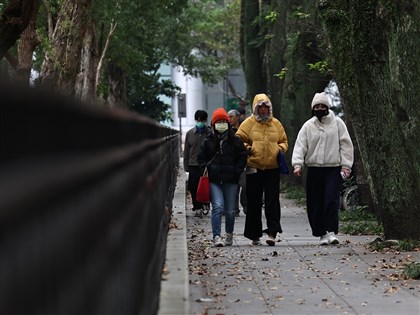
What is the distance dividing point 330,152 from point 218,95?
3454 inches

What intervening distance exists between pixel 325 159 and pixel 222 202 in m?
1.42

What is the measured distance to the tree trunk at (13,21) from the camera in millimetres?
16531

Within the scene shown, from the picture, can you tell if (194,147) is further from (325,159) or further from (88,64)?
(88,64)

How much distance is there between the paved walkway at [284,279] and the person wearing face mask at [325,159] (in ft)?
1.23

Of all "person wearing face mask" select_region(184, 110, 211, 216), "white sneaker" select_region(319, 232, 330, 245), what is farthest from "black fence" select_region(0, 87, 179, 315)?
"person wearing face mask" select_region(184, 110, 211, 216)

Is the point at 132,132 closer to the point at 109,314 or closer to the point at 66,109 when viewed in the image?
the point at 109,314

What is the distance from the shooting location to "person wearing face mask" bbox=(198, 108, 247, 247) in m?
14.4

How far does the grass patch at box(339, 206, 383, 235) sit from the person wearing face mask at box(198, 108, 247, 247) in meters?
2.81

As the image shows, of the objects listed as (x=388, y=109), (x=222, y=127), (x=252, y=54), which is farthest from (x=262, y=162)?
(x=252, y=54)

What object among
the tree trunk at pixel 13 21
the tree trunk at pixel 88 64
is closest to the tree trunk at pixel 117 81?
the tree trunk at pixel 88 64

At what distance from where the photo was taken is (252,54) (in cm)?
3778

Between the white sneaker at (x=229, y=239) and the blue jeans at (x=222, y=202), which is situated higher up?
the blue jeans at (x=222, y=202)

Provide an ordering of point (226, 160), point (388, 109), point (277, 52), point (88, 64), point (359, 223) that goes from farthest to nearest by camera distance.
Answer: point (88, 64) → point (277, 52) → point (359, 223) → point (226, 160) → point (388, 109)

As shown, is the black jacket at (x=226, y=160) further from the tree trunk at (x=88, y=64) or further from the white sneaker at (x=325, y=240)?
the tree trunk at (x=88, y=64)
